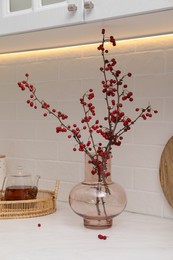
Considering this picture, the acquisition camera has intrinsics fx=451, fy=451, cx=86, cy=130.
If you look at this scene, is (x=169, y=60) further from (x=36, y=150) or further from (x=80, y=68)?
(x=36, y=150)

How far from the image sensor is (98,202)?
4.66 feet

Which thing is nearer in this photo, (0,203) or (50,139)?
(0,203)

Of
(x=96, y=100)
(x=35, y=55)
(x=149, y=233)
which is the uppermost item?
(x=35, y=55)

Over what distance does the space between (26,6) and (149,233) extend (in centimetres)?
85

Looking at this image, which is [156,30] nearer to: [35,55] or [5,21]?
[5,21]

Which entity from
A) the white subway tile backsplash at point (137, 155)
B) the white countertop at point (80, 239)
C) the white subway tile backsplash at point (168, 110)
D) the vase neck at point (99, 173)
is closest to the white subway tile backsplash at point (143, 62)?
the white subway tile backsplash at point (168, 110)

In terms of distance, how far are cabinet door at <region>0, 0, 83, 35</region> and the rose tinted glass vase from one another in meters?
0.52

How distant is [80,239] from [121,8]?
681 millimetres

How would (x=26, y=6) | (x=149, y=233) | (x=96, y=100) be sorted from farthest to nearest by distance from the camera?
(x=96, y=100) → (x=26, y=6) → (x=149, y=233)

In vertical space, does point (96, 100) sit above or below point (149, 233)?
above

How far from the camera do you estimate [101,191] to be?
1.42 meters

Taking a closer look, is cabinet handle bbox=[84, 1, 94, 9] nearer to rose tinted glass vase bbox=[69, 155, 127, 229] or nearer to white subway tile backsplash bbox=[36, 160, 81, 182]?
rose tinted glass vase bbox=[69, 155, 127, 229]

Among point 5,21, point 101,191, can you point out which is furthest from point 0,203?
point 5,21

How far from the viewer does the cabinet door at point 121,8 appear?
1.21 metres
